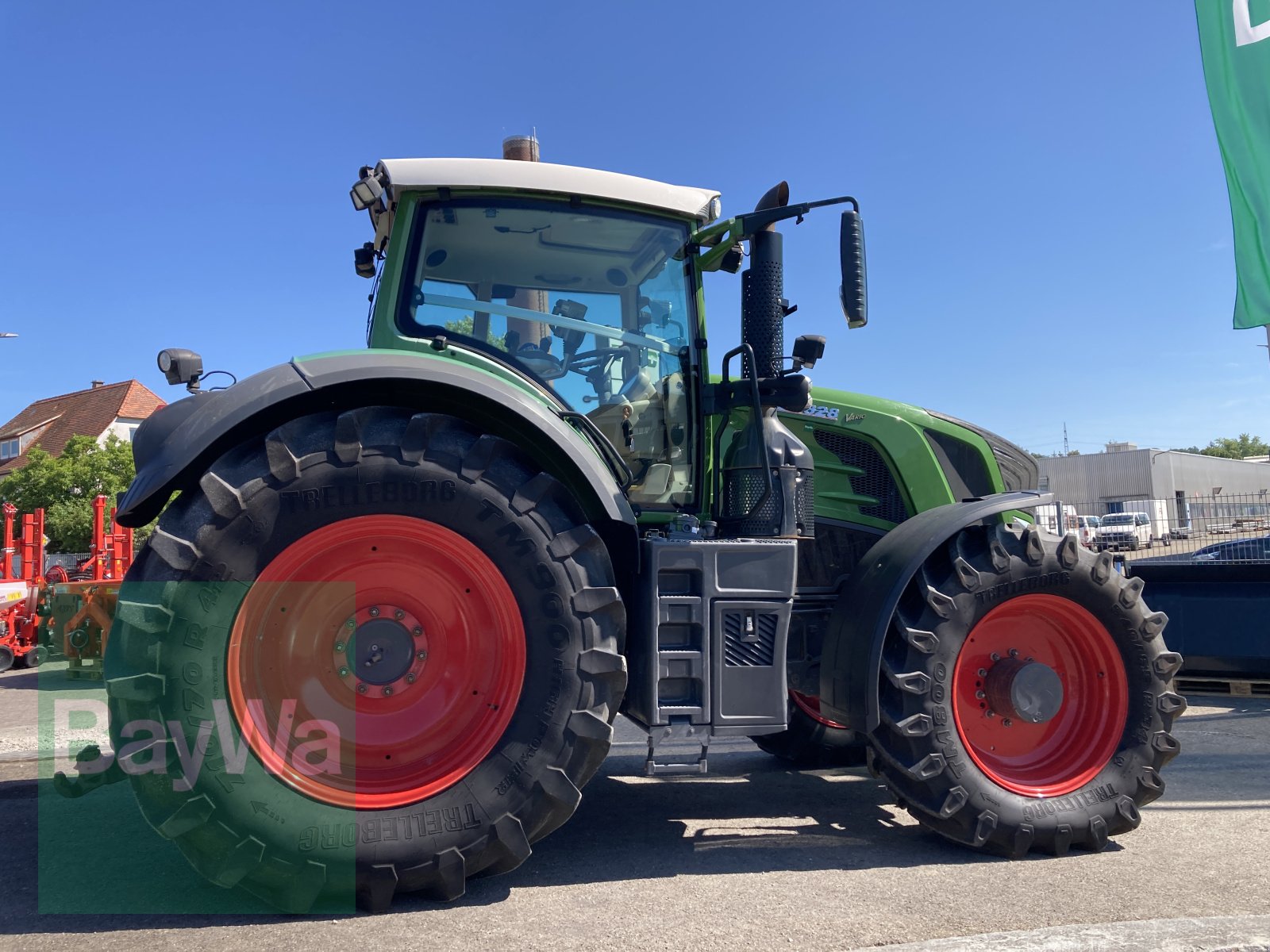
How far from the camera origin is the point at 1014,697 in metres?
3.79

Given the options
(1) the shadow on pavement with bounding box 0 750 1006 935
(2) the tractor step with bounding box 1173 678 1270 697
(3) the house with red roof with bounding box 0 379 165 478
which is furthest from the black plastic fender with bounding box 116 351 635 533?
(3) the house with red roof with bounding box 0 379 165 478

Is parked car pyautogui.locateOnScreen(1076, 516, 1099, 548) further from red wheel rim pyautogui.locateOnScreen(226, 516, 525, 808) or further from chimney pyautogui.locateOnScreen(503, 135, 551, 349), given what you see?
red wheel rim pyautogui.locateOnScreen(226, 516, 525, 808)

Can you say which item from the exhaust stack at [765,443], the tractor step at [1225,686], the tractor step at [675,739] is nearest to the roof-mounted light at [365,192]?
the exhaust stack at [765,443]

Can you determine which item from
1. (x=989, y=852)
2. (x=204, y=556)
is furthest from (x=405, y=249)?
(x=989, y=852)

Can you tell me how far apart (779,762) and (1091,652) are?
A: 206 cm

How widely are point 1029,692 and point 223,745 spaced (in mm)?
3131

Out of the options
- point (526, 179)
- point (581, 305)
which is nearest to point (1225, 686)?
point (581, 305)

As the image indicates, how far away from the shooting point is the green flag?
7.95m

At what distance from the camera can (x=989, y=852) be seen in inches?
142

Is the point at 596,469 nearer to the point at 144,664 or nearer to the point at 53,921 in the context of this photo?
the point at 144,664

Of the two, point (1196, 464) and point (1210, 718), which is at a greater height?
point (1196, 464)

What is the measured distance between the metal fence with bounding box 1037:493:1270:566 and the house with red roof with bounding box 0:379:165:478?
39371 mm

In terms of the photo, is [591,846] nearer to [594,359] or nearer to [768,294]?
[594,359]

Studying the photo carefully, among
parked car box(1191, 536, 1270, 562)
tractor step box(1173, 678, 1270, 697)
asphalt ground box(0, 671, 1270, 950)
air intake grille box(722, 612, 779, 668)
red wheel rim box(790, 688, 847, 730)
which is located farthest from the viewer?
parked car box(1191, 536, 1270, 562)
